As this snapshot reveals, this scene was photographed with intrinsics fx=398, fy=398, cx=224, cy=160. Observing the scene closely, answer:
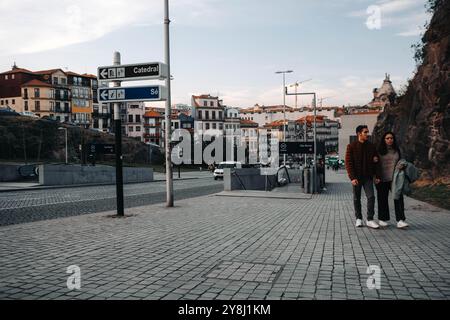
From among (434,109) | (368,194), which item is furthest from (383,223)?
(434,109)

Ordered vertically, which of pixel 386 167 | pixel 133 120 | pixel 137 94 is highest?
pixel 133 120

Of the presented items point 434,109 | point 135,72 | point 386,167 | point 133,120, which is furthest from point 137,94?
point 133,120

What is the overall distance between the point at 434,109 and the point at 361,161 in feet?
54.0

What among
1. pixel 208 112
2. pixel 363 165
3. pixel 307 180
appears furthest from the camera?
pixel 208 112

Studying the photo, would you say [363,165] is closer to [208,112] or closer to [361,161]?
[361,161]

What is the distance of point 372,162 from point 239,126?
5066 inches

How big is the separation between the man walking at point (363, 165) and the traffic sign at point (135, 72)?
16.6ft

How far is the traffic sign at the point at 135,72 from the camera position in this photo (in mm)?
10133

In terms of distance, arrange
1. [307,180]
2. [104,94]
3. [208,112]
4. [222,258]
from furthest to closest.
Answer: [208,112]
[307,180]
[104,94]
[222,258]

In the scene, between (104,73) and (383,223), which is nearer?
(383,223)

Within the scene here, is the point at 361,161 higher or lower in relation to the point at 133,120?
lower

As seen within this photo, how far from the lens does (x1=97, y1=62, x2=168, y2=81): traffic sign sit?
10.1m

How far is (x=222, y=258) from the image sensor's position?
5.59 meters

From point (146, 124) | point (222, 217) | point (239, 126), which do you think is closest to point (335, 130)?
point (239, 126)
